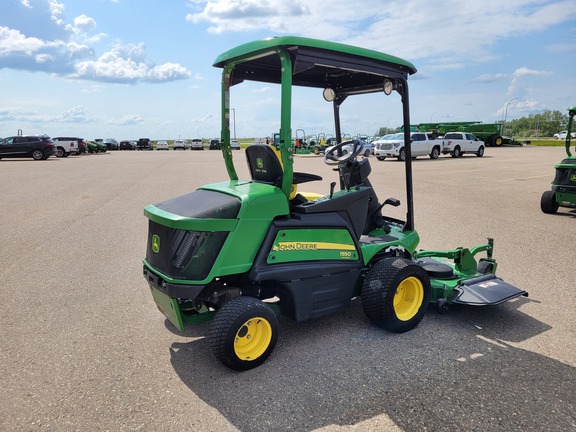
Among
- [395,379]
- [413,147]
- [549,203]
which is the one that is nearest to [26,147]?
[413,147]

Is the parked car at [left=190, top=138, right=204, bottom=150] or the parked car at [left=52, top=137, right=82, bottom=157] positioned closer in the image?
the parked car at [left=52, top=137, right=82, bottom=157]

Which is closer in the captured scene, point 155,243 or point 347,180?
point 155,243

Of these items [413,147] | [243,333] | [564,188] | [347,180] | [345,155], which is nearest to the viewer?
[243,333]

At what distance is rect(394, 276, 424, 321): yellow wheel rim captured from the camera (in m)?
3.95

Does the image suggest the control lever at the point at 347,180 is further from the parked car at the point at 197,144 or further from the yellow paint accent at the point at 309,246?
the parked car at the point at 197,144

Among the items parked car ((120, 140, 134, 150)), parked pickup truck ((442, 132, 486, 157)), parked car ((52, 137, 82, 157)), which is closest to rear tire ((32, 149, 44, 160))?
parked car ((52, 137, 82, 157))

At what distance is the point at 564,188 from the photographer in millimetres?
9109

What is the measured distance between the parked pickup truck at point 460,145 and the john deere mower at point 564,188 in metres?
20.9

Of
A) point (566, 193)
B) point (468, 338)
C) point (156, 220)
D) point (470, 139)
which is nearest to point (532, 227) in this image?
point (566, 193)

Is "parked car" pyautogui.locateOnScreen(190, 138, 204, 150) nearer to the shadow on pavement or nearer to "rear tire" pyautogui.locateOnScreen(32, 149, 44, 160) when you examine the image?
"rear tire" pyautogui.locateOnScreen(32, 149, 44, 160)

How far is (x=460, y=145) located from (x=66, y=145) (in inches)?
1187

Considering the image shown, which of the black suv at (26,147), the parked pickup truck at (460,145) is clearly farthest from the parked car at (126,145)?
the parked pickup truck at (460,145)

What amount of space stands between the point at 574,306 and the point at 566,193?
562 centimetres

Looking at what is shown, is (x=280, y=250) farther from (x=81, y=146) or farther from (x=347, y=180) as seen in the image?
(x=81, y=146)
